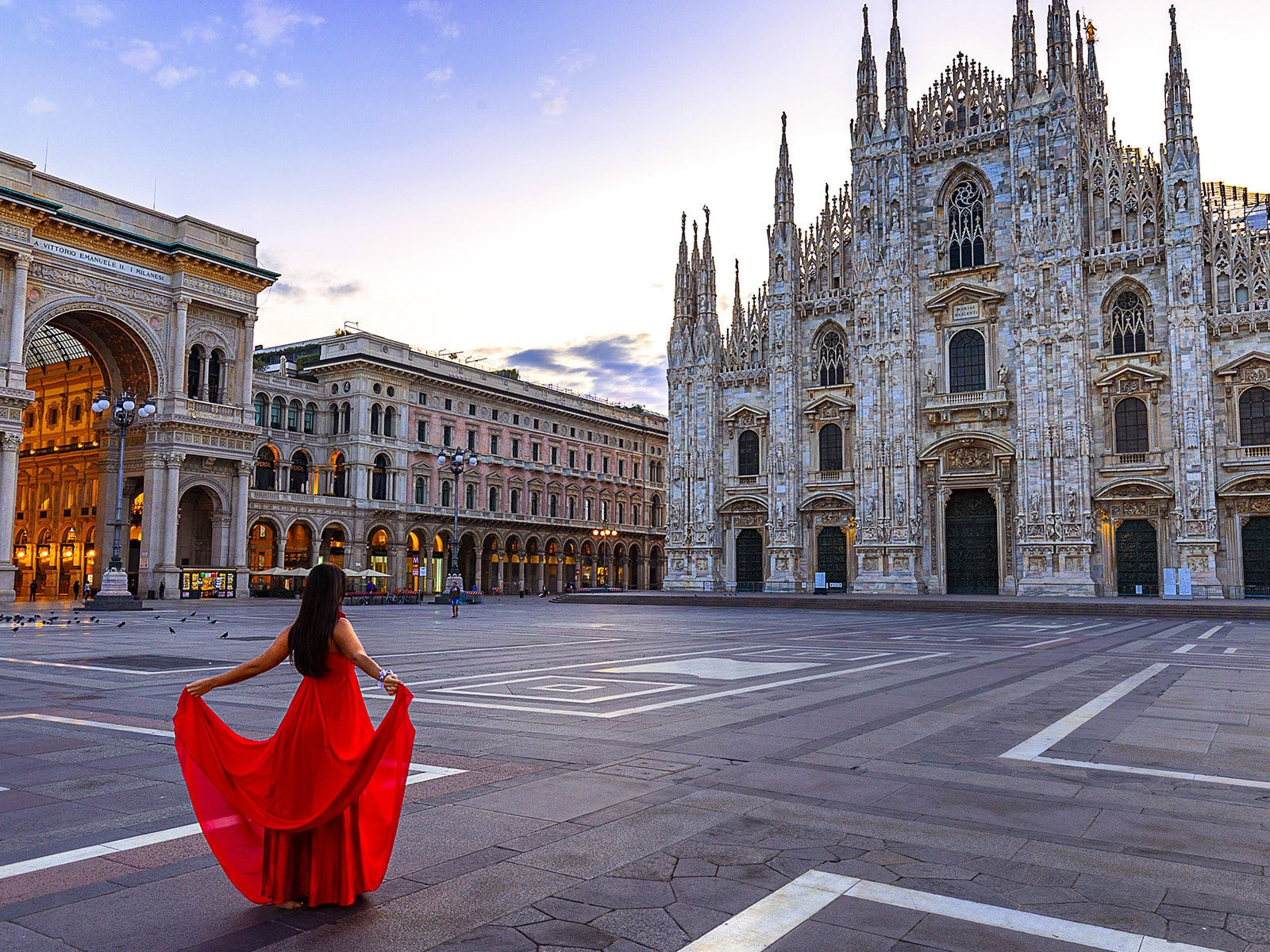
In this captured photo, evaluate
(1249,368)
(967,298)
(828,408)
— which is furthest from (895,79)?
(1249,368)

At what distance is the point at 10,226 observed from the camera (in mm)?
39406

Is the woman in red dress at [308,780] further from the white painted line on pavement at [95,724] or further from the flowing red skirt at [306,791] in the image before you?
the white painted line on pavement at [95,724]

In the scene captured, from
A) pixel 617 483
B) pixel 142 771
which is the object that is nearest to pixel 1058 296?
pixel 142 771

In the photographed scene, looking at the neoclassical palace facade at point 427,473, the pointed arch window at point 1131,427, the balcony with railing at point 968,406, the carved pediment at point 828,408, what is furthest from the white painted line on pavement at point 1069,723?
the neoclassical palace facade at point 427,473

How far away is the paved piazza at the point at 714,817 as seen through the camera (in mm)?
4047

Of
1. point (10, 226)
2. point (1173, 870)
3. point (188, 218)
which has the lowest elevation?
point (1173, 870)

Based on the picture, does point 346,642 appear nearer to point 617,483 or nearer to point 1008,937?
point 1008,937

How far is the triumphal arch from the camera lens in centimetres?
4000

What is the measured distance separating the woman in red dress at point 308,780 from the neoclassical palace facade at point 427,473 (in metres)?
46.5

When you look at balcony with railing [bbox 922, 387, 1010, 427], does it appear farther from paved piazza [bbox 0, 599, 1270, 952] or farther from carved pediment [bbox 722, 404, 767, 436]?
paved piazza [bbox 0, 599, 1270, 952]

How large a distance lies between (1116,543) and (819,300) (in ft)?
61.7

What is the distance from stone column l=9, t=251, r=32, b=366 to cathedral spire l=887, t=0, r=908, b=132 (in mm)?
40553

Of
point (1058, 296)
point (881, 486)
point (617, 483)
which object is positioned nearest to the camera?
point (1058, 296)

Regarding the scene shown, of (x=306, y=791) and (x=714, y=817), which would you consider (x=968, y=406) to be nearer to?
(x=714, y=817)
